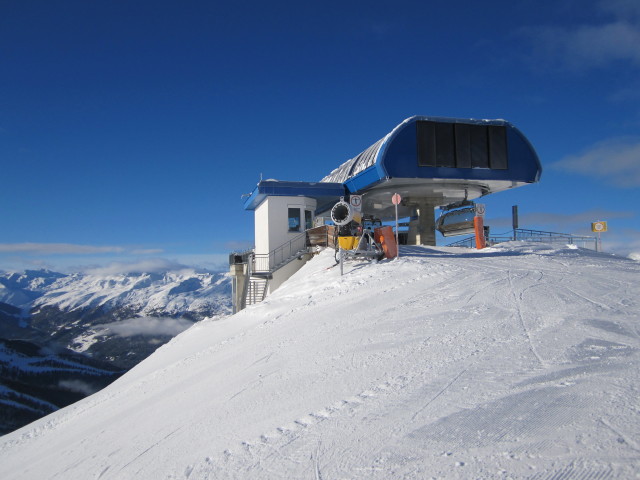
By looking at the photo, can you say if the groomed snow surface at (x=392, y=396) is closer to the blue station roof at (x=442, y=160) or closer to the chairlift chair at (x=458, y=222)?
the blue station roof at (x=442, y=160)

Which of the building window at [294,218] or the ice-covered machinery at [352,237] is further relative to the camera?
the building window at [294,218]

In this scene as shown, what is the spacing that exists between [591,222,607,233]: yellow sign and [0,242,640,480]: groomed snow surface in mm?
14894

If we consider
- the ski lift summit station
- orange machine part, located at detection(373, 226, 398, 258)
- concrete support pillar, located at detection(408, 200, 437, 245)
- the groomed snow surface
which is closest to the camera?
the groomed snow surface

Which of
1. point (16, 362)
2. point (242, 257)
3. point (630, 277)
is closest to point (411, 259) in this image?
point (630, 277)

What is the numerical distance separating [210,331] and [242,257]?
14761 millimetres

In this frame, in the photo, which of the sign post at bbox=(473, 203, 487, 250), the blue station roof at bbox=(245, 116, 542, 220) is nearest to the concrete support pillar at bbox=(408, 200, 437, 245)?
the blue station roof at bbox=(245, 116, 542, 220)

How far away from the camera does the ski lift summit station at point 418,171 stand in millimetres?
23469

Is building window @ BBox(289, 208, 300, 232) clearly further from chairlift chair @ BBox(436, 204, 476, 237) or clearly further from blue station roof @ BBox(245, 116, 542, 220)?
chairlift chair @ BBox(436, 204, 476, 237)

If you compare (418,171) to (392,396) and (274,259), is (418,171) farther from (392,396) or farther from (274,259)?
(392,396)

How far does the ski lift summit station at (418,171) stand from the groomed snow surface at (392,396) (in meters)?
10.8

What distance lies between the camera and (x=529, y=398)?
19.7ft

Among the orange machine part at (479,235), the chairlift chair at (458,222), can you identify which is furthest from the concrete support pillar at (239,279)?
the orange machine part at (479,235)

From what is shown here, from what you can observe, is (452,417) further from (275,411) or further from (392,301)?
(392,301)

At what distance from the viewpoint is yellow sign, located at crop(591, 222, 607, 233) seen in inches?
1043
